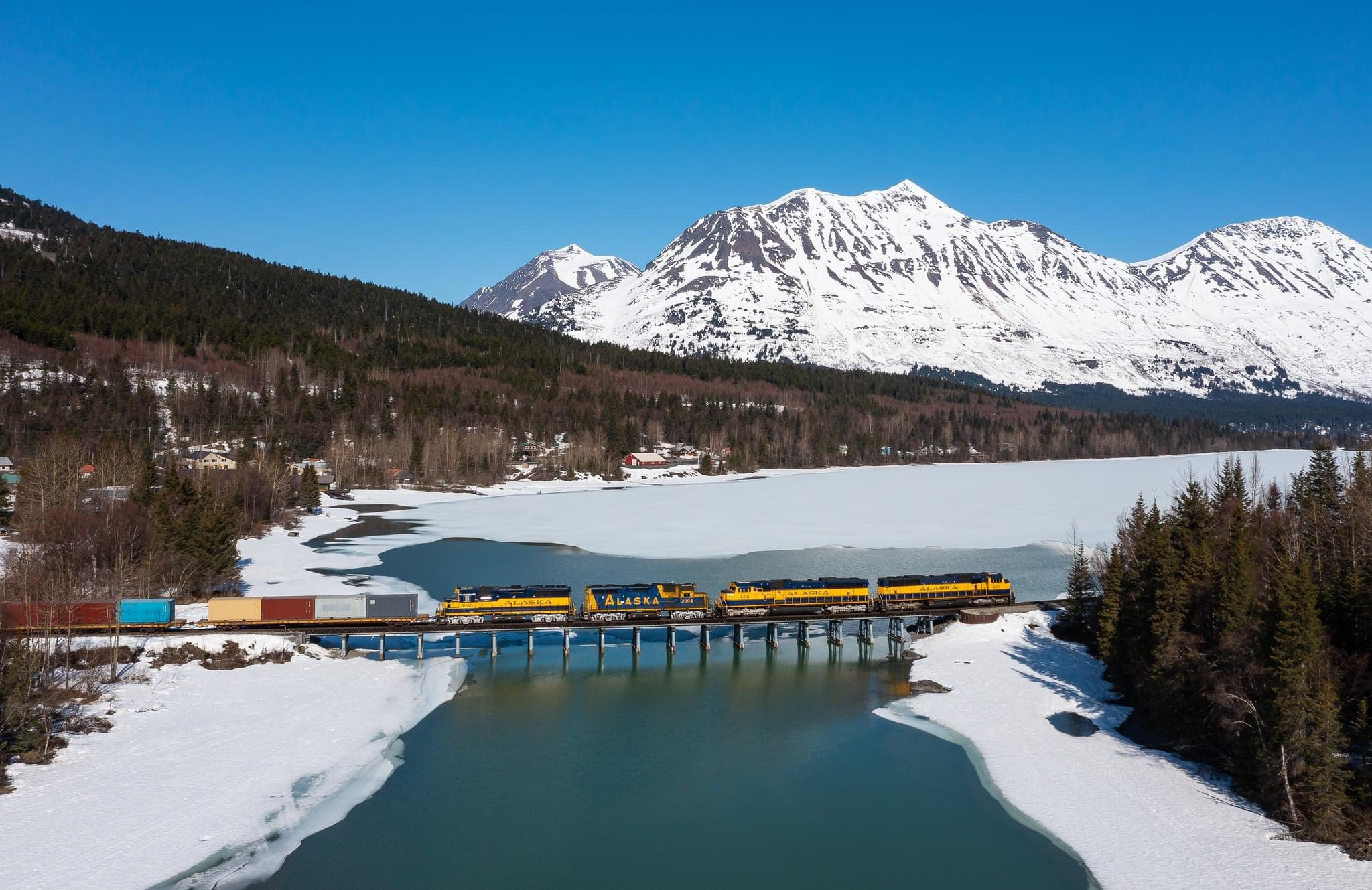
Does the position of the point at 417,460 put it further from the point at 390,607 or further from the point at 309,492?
the point at 390,607

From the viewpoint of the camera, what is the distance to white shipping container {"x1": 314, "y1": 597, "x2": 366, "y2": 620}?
5934 cm

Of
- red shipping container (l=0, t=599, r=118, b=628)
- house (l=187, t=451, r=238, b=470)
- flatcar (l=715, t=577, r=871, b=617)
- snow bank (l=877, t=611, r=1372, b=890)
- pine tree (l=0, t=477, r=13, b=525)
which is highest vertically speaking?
house (l=187, t=451, r=238, b=470)

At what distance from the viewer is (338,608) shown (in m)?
59.4

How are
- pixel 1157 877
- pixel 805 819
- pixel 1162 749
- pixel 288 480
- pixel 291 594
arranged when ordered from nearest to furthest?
pixel 1157 877 → pixel 805 819 → pixel 1162 749 → pixel 291 594 → pixel 288 480

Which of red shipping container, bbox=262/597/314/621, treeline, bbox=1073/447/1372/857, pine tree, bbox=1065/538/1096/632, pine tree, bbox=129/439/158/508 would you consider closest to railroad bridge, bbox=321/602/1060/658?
red shipping container, bbox=262/597/314/621

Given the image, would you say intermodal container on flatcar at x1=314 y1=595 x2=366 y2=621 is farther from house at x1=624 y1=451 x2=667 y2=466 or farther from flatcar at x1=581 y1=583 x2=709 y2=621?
house at x1=624 y1=451 x2=667 y2=466

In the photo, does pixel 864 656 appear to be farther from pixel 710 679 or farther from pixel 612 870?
pixel 612 870

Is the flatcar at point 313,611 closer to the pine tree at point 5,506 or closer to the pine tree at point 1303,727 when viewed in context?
the pine tree at point 5,506

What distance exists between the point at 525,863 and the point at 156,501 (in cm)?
5950

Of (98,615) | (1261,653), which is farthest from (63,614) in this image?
(1261,653)

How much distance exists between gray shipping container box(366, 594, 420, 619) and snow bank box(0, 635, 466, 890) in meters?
4.31

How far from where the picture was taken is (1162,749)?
4309 centimetres

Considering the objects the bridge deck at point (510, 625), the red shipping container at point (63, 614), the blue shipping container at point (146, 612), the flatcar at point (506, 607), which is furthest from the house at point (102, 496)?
the flatcar at point (506, 607)

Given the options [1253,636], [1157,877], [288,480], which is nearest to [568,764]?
[1157,877]
